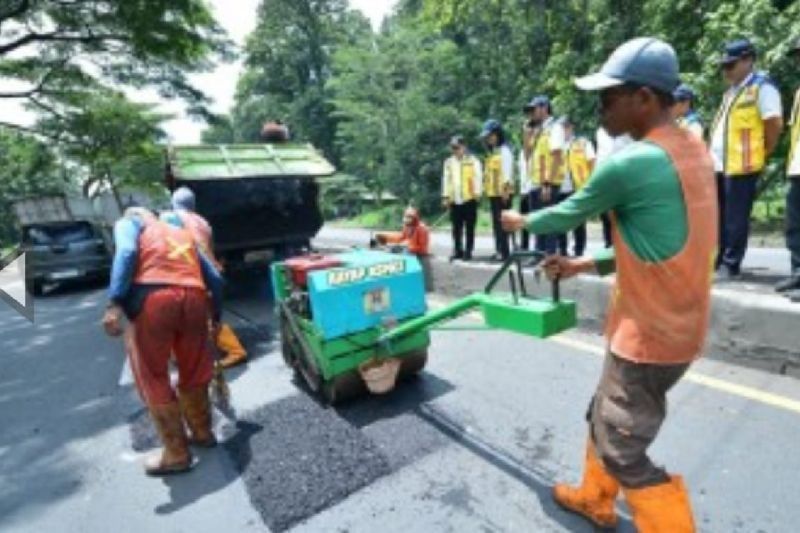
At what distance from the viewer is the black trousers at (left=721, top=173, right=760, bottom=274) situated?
5199 millimetres

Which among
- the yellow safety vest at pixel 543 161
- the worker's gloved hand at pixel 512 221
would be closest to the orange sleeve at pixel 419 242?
the yellow safety vest at pixel 543 161

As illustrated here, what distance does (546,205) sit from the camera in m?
7.41

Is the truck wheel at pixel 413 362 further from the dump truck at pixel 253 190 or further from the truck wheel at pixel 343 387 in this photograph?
the dump truck at pixel 253 190

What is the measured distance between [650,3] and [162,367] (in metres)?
15.6

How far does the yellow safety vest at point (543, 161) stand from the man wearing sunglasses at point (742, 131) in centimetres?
200

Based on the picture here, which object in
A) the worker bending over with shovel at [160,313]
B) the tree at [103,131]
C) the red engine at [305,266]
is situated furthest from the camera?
the tree at [103,131]

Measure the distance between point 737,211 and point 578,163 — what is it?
8.34 ft

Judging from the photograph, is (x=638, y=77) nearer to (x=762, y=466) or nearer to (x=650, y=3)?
(x=762, y=466)

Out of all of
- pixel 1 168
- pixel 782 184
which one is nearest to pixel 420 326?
pixel 782 184

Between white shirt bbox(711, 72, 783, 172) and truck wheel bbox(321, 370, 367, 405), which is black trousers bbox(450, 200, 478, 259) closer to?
white shirt bbox(711, 72, 783, 172)

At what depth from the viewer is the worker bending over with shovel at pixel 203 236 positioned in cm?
517

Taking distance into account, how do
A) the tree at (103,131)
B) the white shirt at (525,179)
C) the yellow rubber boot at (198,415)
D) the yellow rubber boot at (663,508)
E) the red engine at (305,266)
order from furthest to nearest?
the tree at (103,131) → the white shirt at (525,179) → the red engine at (305,266) → the yellow rubber boot at (198,415) → the yellow rubber boot at (663,508)

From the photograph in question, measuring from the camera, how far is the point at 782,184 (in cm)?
1423

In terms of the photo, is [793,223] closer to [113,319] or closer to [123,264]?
[123,264]
